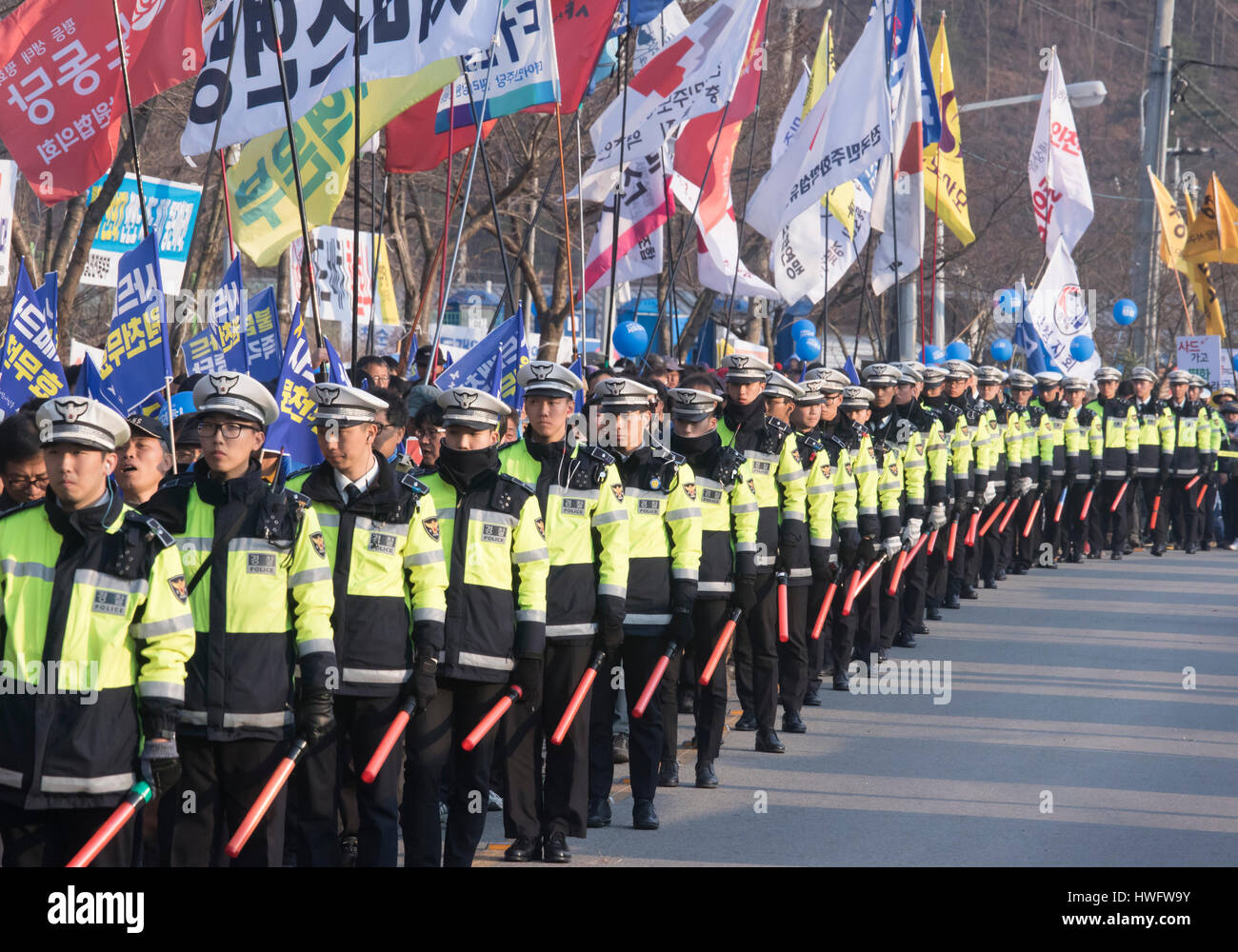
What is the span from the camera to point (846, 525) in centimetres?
1108

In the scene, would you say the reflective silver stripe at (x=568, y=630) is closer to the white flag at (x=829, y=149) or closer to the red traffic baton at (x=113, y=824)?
the red traffic baton at (x=113, y=824)

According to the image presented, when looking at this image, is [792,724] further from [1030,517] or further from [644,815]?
[1030,517]

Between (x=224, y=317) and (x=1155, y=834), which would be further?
(x=224, y=317)

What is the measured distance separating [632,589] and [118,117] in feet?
13.6

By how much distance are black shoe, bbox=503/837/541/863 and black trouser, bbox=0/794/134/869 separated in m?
2.39

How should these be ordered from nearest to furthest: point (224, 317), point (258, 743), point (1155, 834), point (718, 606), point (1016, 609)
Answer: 1. point (258, 743)
2. point (1155, 834)
3. point (718, 606)
4. point (224, 317)
5. point (1016, 609)

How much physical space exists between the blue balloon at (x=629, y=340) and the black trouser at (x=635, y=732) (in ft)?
32.4

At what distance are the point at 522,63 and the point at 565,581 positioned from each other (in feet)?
15.8

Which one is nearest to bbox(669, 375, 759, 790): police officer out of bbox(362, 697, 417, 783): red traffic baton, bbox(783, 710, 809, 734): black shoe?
bbox(783, 710, 809, 734): black shoe

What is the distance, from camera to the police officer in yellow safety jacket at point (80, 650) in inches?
204

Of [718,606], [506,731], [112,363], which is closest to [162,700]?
A: [506,731]

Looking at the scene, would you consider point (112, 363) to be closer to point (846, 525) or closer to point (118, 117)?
point (118, 117)

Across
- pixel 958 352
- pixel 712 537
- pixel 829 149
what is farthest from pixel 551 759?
pixel 958 352

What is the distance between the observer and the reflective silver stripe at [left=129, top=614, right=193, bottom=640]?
17.3ft
